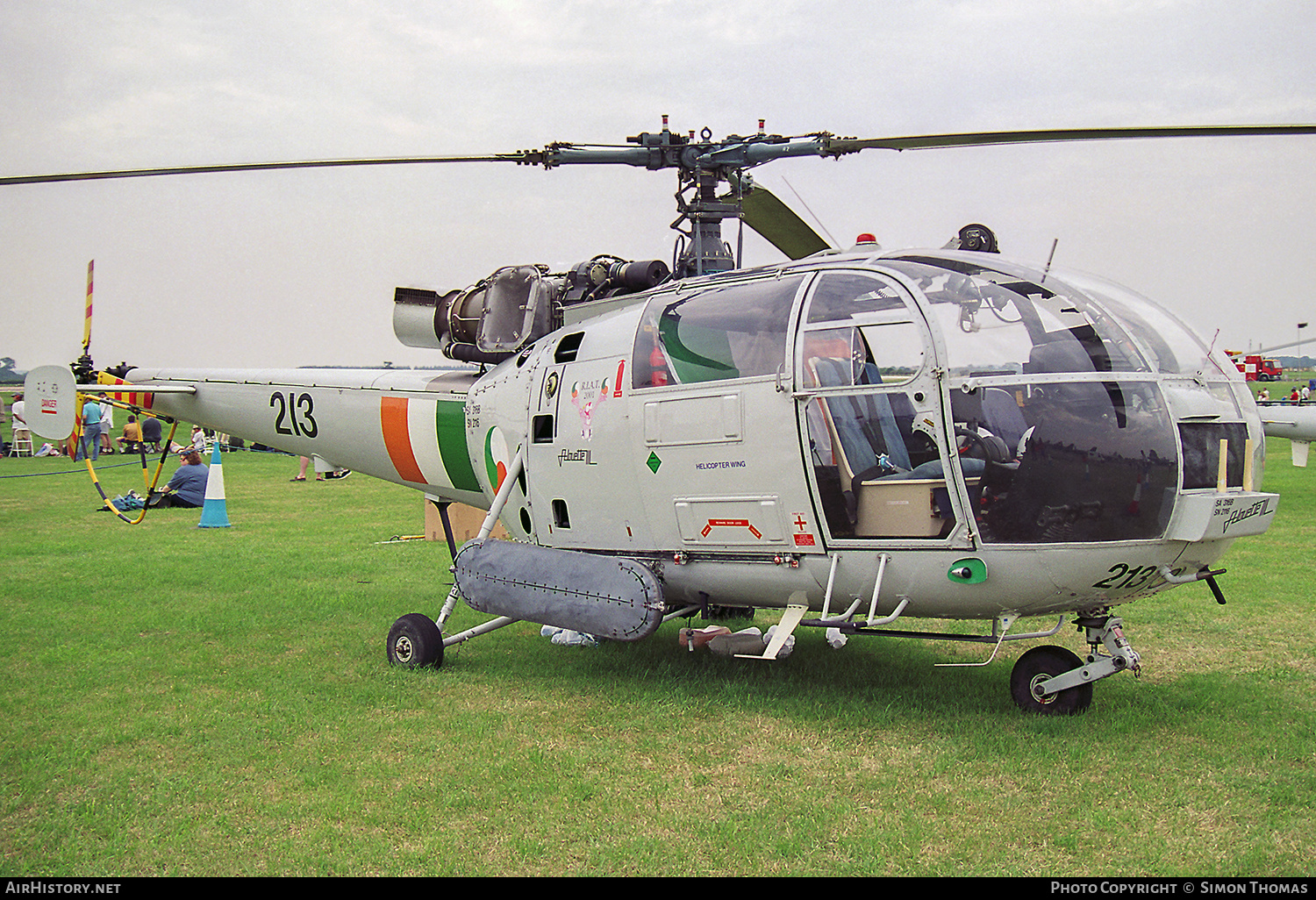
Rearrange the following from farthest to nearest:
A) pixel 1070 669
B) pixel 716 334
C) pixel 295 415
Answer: pixel 295 415
pixel 716 334
pixel 1070 669

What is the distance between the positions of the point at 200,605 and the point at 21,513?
9800 mm

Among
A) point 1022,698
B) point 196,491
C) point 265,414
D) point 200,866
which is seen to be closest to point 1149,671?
point 1022,698

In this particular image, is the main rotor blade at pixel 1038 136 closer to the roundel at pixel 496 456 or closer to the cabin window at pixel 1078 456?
the cabin window at pixel 1078 456

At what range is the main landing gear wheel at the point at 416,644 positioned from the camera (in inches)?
295

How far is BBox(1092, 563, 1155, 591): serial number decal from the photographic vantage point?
17.7ft

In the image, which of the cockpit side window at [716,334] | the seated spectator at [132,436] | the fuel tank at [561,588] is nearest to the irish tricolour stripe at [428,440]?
the fuel tank at [561,588]

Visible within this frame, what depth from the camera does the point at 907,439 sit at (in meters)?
5.58

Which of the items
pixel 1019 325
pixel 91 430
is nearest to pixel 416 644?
pixel 1019 325

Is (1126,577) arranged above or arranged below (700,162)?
below

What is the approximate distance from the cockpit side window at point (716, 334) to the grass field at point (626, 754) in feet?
6.82

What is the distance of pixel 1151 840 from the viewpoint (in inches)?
173

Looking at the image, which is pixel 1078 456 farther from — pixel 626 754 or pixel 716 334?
pixel 626 754

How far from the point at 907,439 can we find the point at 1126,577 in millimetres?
1330

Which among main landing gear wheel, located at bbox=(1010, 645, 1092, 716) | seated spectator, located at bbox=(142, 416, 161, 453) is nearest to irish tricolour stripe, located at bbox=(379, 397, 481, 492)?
main landing gear wheel, located at bbox=(1010, 645, 1092, 716)
